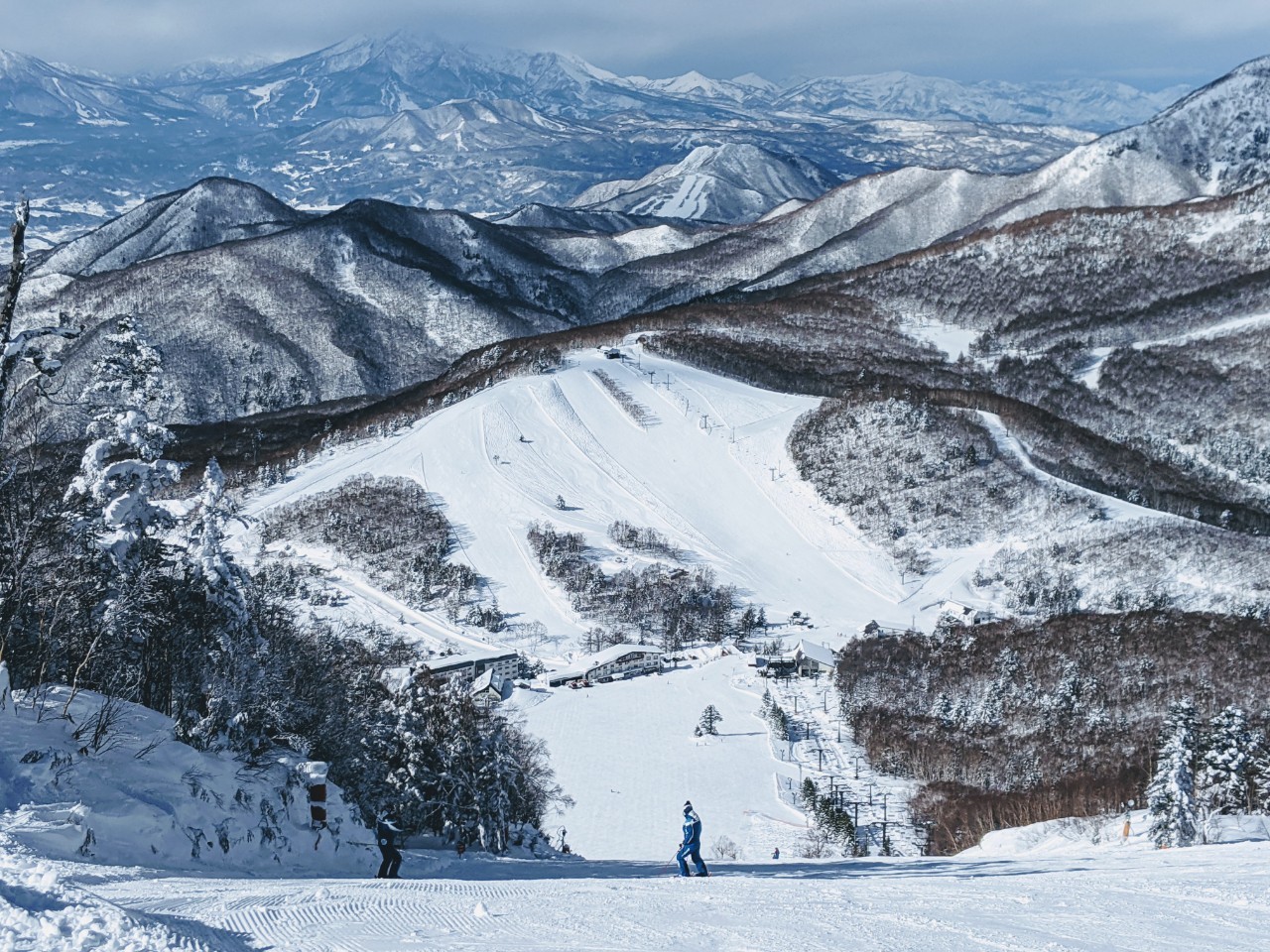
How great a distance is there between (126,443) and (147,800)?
27.3 feet

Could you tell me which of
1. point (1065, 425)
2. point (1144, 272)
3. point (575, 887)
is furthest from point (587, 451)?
point (1144, 272)

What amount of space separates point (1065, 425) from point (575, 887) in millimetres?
105469

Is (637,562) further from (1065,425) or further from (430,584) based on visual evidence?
(1065,425)

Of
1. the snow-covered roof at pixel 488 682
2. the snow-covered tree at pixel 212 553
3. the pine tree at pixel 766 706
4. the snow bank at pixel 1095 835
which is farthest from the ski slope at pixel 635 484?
the snow-covered tree at pixel 212 553

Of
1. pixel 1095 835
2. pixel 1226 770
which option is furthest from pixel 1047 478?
pixel 1095 835

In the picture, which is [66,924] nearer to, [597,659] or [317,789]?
[317,789]

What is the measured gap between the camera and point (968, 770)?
52.8 metres

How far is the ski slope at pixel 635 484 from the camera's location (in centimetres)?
8262

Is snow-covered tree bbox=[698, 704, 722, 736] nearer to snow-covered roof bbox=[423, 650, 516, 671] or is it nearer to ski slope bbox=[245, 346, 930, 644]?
snow-covered roof bbox=[423, 650, 516, 671]

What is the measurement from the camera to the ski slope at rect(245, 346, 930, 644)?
82.6m

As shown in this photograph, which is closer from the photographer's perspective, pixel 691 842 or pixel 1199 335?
pixel 691 842

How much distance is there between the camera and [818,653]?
6950 cm

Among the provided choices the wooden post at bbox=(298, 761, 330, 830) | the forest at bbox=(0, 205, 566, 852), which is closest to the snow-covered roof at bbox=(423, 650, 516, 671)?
the forest at bbox=(0, 205, 566, 852)

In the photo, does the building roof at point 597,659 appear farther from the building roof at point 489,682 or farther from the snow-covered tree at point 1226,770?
the snow-covered tree at point 1226,770
